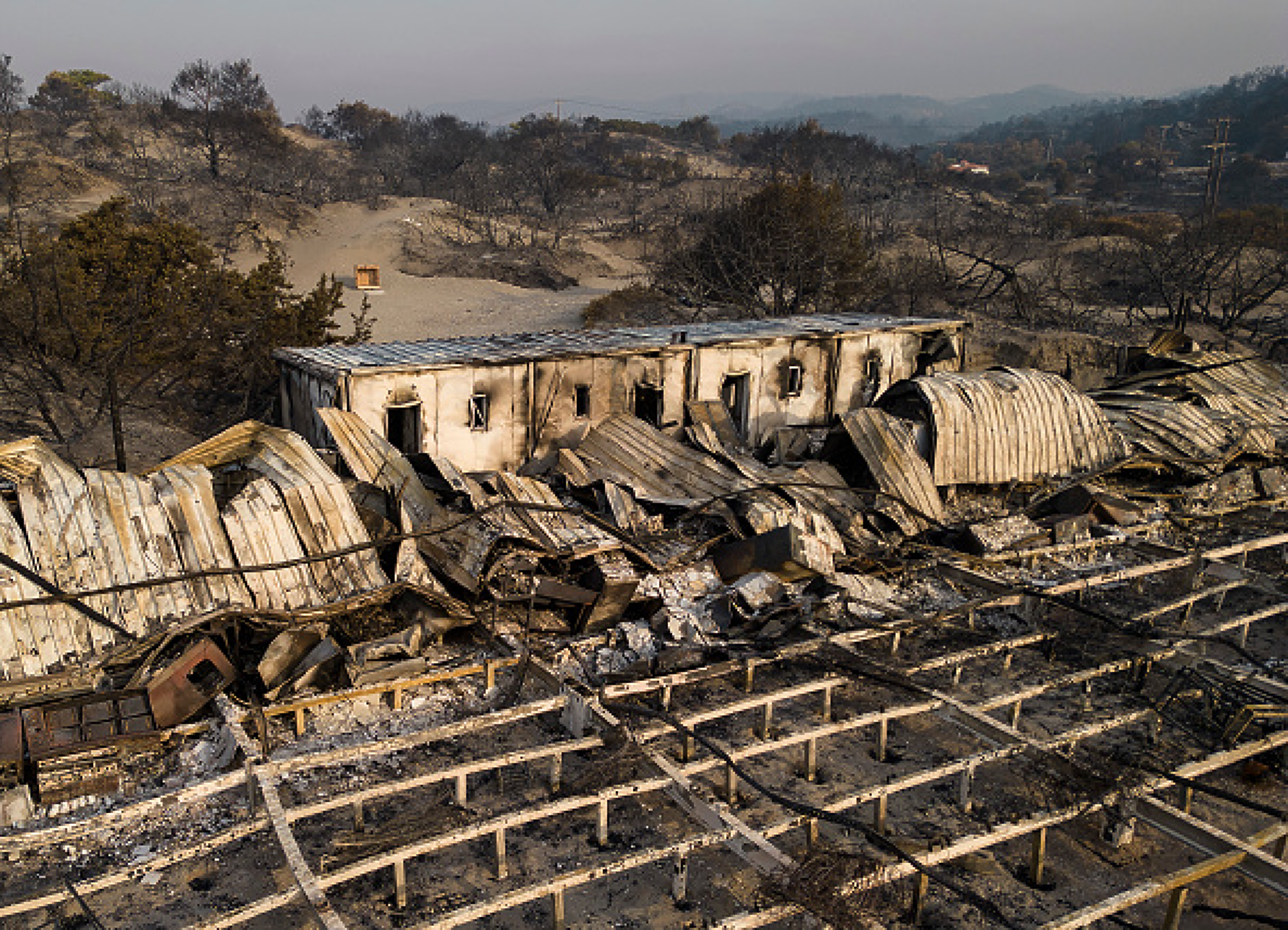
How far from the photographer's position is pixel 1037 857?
8.13 metres

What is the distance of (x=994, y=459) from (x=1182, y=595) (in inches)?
182

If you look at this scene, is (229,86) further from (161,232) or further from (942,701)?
(942,701)

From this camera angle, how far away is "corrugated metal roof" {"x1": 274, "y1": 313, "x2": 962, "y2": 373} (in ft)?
52.3

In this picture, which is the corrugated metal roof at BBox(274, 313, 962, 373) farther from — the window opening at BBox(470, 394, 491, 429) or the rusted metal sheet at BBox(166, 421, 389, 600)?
the rusted metal sheet at BBox(166, 421, 389, 600)

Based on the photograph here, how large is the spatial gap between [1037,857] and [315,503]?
28.3ft

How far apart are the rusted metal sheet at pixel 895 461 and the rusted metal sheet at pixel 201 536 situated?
32.9 ft

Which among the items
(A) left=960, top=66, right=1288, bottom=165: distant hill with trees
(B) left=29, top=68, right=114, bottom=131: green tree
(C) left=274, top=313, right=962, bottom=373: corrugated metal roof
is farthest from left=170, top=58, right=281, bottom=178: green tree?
(A) left=960, top=66, right=1288, bottom=165: distant hill with trees

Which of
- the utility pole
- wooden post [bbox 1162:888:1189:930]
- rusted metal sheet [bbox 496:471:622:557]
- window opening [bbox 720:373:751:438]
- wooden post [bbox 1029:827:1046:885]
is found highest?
the utility pole

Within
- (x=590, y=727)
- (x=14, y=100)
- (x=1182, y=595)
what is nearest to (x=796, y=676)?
(x=590, y=727)

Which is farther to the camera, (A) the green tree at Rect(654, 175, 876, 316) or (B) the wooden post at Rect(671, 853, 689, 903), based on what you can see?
(A) the green tree at Rect(654, 175, 876, 316)

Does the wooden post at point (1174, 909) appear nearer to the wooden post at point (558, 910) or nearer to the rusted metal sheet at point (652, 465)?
the wooden post at point (558, 910)

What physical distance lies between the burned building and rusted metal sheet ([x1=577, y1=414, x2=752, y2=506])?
79cm

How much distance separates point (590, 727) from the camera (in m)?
9.44

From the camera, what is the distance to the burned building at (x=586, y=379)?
51.2ft
